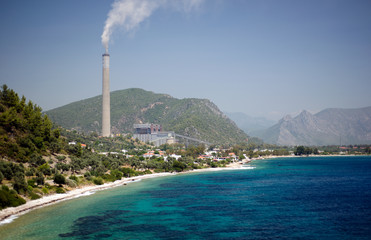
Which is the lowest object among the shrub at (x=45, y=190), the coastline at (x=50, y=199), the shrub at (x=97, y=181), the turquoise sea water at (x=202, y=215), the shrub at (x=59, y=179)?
the turquoise sea water at (x=202, y=215)

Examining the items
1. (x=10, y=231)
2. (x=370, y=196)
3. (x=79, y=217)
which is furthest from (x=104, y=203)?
(x=370, y=196)

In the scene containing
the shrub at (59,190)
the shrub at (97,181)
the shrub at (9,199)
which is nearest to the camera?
the shrub at (9,199)

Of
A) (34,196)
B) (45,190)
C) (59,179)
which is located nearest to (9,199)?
(34,196)

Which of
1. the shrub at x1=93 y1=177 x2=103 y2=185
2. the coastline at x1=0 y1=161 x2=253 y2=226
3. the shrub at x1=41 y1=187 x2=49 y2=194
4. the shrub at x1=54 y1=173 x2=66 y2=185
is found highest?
the shrub at x1=54 y1=173 x2=66 y2=185

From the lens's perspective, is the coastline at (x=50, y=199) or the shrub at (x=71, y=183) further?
the shrub at (x=71, y=183)

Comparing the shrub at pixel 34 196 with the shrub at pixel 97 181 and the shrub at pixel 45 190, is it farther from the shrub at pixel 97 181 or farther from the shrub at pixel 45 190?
the shrub at pixel 97 181

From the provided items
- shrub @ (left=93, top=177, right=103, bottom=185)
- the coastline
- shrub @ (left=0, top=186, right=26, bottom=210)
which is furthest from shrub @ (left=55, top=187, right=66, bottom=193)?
shrub @ (left=93, top=177, right=103, bottom=185)

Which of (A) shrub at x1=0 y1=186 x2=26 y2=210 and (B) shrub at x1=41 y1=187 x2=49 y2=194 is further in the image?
(B) shrub at x1=41 y1=187 x2=49 y2=194

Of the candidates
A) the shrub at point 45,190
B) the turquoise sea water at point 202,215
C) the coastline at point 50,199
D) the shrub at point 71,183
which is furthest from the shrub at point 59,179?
the turquoise sea water at point 202,215

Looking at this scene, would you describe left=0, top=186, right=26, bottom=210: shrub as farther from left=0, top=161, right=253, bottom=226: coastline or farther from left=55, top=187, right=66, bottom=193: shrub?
left=55, top=187, right=66, bottom=193: shrub
